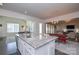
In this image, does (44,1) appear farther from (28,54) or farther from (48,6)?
(28,54)

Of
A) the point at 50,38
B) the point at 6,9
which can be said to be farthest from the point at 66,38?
the point at 6,9

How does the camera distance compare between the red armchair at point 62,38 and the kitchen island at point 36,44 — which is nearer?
the kitchen island at point 36,44

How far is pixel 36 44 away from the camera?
1670 mm

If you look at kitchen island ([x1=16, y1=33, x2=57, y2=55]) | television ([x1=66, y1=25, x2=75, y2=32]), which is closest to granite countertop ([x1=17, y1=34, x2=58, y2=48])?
kitchen island ([x1=16, y1=33, x2=57, y2=55])

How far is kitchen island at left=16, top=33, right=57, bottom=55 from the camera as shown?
162cm

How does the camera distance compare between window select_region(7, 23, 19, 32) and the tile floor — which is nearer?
the tile floor

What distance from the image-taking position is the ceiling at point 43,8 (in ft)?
5.32

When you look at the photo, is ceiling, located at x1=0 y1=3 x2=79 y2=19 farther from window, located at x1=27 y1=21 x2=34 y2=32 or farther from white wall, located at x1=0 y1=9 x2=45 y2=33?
window, located at x1=27 y1=21 x2=34 y2=32

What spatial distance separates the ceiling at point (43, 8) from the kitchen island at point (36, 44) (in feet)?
1.44

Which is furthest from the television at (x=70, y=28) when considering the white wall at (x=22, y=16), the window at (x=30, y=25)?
the window at (x=30, y=25)

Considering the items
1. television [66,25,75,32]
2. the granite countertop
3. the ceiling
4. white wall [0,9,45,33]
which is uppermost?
the ceiling

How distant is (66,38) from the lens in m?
1.72

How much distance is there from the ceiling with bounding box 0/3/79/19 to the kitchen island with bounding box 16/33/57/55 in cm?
44

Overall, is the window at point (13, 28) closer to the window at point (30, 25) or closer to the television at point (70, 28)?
the window at point (30, 25)
